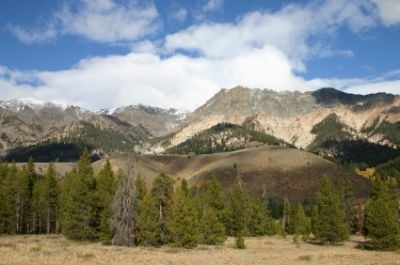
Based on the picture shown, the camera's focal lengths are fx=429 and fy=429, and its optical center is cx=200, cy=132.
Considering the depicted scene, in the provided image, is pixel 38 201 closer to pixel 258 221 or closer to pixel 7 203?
pixel 7 203

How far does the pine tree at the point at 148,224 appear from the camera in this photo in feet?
188

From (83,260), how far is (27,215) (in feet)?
211

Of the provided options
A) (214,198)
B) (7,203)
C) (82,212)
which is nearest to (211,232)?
(214,198)

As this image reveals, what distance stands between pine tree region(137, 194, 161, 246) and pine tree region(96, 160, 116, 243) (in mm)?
4945

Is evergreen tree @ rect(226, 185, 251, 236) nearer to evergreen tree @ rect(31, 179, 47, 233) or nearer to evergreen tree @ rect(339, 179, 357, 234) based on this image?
evergreen tree @ rect(339, 179, 357, 234)

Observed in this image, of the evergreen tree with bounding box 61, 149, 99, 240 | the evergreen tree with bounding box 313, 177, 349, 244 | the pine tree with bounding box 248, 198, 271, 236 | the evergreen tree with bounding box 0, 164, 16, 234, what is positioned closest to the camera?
the evergreen tree with bounding box 61, 149, 99, 240

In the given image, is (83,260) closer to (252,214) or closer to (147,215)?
(147,215)

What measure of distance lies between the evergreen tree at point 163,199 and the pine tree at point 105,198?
22.9 feet

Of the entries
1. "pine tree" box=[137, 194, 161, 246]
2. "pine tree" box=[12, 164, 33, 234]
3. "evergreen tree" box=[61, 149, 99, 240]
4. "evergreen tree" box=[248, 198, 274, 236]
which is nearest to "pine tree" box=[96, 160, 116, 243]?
"evergreen tree" box=[61, 149, 99, 240]

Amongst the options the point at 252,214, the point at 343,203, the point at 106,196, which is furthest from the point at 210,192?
the point at 343,203

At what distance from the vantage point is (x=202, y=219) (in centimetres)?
6700

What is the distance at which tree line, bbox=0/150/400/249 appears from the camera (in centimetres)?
5741

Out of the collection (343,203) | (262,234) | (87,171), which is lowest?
(262,234)

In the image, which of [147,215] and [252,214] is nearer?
[147,215]
